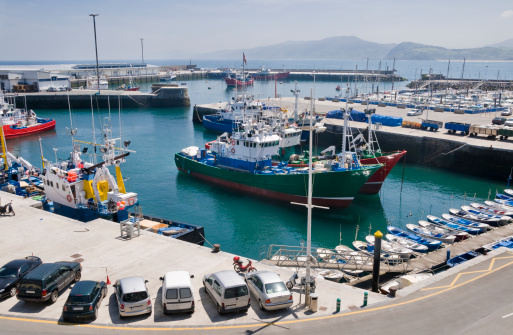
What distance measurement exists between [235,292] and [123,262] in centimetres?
632

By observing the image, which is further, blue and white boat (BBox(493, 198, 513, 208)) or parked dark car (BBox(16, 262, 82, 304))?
blue and white boat (BBox(493, 198, 513, 208))

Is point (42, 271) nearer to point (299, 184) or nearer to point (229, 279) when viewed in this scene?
point (229, 279)

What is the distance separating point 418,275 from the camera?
58.7 feet

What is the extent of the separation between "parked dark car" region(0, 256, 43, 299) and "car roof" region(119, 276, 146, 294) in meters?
4.13

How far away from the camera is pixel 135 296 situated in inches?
482

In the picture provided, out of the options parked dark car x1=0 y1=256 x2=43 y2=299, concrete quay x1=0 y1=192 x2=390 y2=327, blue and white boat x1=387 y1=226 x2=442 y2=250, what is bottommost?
blue and white boat x1=387 y1=226 x2=442 y2=250

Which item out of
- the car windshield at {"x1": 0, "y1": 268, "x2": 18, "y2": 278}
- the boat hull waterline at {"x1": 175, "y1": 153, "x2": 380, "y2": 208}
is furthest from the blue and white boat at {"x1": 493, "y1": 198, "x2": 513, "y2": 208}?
the car windshield at {"x1": 0, "y1": 268, "x2": 18, "y2": 278}

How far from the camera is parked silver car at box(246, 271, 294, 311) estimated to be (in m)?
12.5

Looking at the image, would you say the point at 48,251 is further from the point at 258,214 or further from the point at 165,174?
the point at 165,174

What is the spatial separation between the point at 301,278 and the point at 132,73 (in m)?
159

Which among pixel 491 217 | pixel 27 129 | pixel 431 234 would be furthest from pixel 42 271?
pixel 27 129

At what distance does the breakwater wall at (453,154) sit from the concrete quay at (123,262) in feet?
110

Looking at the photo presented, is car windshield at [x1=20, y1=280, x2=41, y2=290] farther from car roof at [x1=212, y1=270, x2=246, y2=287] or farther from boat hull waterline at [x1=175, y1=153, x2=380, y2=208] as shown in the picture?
boat hull waterline at [x1=175, y1=153, x2=380, y2=208]

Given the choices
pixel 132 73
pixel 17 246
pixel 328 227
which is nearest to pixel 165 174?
pixel 328 227
